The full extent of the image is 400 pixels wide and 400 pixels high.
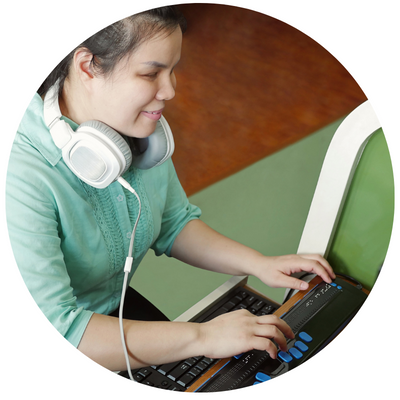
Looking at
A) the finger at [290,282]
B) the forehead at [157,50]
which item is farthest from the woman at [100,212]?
the finger at [290,282]

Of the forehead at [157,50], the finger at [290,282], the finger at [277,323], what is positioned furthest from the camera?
the finger at [290,282]

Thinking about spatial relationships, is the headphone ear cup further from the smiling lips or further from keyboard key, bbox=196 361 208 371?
keyboard key, bbox=196 361 208 371

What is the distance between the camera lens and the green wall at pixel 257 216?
3.04 ft

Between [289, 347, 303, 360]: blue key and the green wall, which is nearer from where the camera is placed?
[289, 347, 303, 360]: blue key

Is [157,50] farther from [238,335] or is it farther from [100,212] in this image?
[238,335]

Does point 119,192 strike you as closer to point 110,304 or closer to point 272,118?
point 110,304

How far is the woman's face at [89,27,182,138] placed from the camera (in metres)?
0.65

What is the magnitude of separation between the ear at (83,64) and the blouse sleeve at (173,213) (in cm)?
27

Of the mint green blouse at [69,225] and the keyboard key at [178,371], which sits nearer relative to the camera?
the mint green blouse at [69,225]

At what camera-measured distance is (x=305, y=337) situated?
2.61 ft

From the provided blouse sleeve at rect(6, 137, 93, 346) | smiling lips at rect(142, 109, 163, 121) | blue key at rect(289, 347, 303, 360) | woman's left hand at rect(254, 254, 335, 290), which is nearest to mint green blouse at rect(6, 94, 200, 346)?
blouse sleeve at rect(6, 137, 93, 346)

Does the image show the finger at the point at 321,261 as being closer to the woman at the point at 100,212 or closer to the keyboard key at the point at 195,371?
the woman at the point at 100,212

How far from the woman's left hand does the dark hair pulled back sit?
1.65 ft

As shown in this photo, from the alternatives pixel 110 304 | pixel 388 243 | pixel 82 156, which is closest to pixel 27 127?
pixel 82 156
